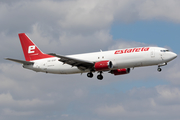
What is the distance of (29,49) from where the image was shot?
73.1 meters

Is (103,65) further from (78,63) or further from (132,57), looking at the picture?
(132,57)

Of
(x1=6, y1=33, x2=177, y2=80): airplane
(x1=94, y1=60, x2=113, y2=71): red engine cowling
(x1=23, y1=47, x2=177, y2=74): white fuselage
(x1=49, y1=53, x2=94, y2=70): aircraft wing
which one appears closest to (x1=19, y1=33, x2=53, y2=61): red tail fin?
(x1=6, y1=33, x2=177, y2=80): airplane

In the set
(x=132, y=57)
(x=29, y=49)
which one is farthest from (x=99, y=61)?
(x=29, y=49)

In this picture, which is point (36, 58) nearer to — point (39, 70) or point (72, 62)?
point (39, 70)

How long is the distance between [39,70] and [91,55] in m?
12.1

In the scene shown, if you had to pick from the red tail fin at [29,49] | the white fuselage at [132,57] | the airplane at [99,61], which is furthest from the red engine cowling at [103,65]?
the red tail fin at [29,49]

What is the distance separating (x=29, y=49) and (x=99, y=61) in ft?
59.9

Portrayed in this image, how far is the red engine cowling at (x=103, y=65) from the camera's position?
61312mm

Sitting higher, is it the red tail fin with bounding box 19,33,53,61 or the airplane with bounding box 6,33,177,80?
the red tail fin with bounding box 19,33,53,61

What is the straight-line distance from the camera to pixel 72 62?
63438 mm

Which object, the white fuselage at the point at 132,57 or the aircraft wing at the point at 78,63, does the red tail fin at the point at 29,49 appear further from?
the aircraft wing at the point at 78,63

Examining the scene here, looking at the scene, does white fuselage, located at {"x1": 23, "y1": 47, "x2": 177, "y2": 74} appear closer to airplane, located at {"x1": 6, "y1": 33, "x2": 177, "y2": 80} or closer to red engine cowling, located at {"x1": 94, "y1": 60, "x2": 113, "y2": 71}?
airplane, located at {"x1": 6, "y1": 33, "x2": 177, "y2": 80}

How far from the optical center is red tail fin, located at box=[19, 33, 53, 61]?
71.5 metres

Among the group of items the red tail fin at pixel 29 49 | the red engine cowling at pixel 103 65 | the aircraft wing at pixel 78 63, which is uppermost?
the red tail fin at pixel 29 49
